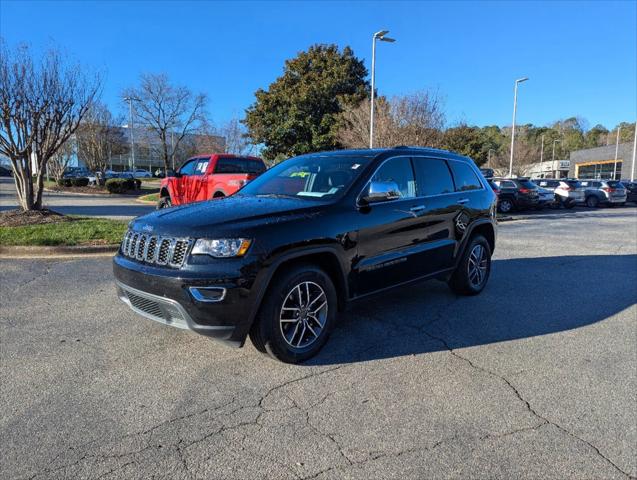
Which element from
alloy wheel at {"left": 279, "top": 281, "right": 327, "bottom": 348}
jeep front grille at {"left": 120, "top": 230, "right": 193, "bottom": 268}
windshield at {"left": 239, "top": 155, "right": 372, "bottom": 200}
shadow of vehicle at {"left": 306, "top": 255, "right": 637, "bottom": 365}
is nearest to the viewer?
jeep front grille at {"left": 120, "top": 230, "right": 193, "bottom": 268}

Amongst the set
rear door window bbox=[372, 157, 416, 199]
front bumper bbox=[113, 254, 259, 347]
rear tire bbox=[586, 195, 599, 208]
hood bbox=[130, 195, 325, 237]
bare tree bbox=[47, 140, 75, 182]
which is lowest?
rear tire bbox=[586, 195, 599, 208]

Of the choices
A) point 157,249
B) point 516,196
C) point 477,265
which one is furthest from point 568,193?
point 157,249

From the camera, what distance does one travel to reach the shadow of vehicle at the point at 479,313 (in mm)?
4176

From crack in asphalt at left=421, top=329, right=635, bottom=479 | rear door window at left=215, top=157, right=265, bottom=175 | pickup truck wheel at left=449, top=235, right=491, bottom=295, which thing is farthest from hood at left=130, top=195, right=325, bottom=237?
rear door window at left=215, top=157, right=265, bottom=175

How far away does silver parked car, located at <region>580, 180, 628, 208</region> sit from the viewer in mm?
27844

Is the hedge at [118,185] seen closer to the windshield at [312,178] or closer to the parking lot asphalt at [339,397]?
the parking lot asphalt at [339,397]

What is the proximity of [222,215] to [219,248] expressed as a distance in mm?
419

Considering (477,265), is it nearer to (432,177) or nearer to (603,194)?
(432,177)

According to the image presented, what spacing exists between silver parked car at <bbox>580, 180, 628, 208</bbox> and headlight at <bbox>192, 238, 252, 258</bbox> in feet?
97.2

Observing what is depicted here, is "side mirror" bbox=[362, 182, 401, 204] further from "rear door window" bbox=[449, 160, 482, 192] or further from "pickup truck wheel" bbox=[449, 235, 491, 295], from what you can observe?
"pickup truck wheel" bbox=[449, 235, 491, 295]

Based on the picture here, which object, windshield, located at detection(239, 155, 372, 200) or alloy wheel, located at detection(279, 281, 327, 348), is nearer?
alloy wheel, located at detection(279, 281, 327, 348)

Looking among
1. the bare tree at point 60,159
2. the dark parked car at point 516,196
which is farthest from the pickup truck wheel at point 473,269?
the bare tree at point 60,159

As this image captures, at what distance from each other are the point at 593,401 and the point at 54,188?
36073 mm

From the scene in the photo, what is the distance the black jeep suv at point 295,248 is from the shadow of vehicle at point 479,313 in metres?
0.41
